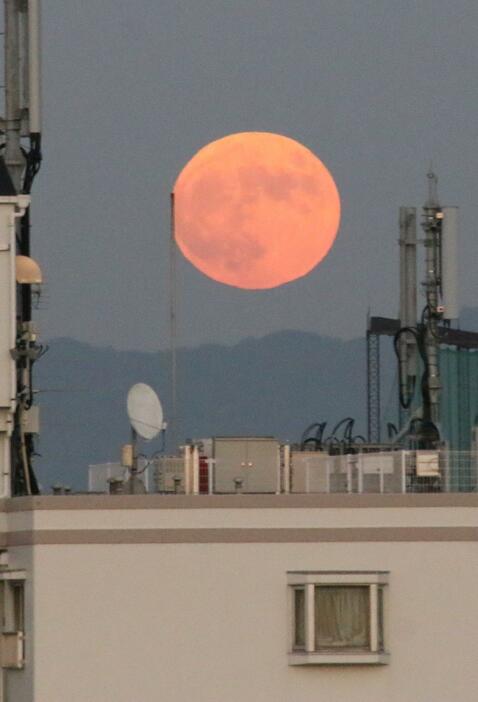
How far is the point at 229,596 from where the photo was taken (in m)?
46.0

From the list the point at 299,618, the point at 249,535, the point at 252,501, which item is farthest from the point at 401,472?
the point at 299,618

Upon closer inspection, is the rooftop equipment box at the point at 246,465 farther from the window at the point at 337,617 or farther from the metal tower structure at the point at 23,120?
the metal tower structure at the point at 23,120

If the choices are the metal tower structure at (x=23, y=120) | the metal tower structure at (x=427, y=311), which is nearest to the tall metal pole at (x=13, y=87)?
the metal tower structure at (x=23, y=120)

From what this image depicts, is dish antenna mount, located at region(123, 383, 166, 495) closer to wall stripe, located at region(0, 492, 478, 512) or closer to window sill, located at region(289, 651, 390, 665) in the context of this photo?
wall stripe, located at region(0, 492, 478, 512)

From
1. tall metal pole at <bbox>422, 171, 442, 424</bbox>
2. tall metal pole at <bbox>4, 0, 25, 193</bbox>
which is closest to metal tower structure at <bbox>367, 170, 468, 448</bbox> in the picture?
tall metal pole at <bbox>422, 171, 442, 424</bbox>

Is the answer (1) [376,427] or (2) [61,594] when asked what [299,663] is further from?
(1) [376,427]

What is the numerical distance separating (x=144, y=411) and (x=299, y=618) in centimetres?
685

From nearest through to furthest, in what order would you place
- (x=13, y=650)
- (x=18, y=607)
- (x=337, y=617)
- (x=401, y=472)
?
(x=337, y=617)
(x=13, y=650)
(x=18, y=607)
(x=401, y=472)

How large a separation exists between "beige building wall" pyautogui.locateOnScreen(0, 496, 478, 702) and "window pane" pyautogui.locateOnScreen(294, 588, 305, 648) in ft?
0.87

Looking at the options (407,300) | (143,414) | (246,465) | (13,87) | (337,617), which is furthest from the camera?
(407,300)

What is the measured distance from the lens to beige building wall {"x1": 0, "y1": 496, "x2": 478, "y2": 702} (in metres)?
45.9

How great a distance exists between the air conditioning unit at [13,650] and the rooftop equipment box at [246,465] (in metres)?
5.14

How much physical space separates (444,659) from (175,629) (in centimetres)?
538

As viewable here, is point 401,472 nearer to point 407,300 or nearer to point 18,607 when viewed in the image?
point 18,607
